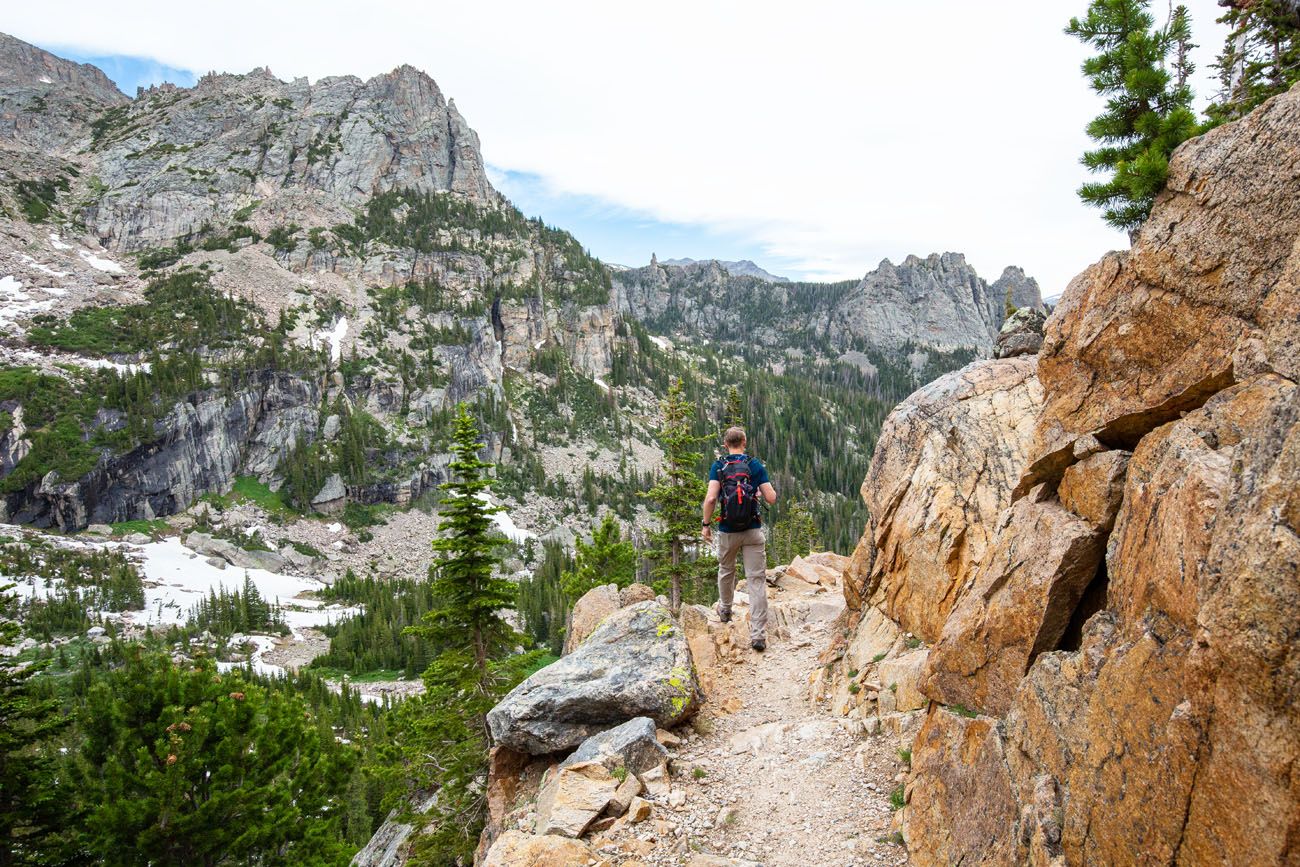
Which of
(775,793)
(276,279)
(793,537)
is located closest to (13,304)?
(276,279)

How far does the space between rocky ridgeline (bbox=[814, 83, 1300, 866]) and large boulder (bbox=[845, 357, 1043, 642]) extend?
2360mm

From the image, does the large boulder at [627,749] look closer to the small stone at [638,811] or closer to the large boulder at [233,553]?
the small stone at [638,811]

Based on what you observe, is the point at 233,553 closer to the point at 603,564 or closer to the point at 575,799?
the point at 603,564

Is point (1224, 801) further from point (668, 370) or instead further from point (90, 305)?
point (668, 370)

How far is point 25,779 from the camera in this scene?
53.2 ft

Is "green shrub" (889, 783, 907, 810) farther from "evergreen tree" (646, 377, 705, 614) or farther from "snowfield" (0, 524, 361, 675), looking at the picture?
"snowfield" (0, 524, 361, 675)

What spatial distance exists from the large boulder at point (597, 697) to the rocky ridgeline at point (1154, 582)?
149 inches

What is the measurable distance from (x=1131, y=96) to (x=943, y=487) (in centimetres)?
627

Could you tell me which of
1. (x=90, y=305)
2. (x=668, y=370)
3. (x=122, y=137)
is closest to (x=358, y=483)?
(x=90, y=305)

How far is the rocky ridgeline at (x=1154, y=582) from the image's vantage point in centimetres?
337

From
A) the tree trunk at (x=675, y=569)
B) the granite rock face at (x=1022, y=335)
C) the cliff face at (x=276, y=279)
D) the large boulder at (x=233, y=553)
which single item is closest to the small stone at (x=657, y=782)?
the granite rock face at (x=1022, y=335)

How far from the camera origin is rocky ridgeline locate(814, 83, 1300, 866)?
337 centimetres

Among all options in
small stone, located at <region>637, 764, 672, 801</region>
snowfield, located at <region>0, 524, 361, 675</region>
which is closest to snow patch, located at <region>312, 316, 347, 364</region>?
snowfield, located at <region>0, 524, 361, 675</region>

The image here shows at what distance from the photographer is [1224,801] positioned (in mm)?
3420
